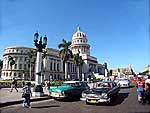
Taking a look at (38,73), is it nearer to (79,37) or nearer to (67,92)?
(67,92)

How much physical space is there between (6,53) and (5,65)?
6.25 m

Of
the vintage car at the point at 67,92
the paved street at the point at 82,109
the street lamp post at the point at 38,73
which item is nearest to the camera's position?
the paved street at the point at 82,109

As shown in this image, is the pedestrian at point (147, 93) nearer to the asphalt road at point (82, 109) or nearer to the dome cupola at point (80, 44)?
the asphalt road at point (82, 109)

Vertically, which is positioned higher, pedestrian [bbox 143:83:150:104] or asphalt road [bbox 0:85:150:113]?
pedestrian [bbox 143:83:150:104]

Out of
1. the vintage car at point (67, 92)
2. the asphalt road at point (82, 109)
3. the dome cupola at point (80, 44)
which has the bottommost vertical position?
the asphalt road at point (82, 109)

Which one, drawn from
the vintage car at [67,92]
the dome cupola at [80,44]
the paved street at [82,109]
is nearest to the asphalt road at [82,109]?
the paved street at [82,109]

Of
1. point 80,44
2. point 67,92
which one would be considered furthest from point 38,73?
point 80,44

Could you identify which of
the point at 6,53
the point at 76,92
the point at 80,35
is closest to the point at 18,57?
the point at 6,53

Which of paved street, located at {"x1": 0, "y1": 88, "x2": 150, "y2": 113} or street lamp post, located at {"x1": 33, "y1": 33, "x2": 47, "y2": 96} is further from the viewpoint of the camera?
street lamp post, located at {"x1": 33, "y1": 33, "x2": 47, "y2": 96}

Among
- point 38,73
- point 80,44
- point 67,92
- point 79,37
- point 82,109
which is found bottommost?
point 82,109

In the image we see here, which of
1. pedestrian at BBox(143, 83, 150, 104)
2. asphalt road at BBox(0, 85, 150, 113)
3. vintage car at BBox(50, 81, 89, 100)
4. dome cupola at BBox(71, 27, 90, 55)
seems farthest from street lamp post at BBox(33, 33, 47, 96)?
dome cupola at BBox(71, 27, 90, 55)

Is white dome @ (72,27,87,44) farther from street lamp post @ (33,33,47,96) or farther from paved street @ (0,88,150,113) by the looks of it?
paved street @ (0,88,150,113)

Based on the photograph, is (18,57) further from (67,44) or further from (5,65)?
(67,44)

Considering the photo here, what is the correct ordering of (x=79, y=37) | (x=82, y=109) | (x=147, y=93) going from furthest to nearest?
(x=79, y=37) → (x=147, y=93) → (x=82, y=109)
